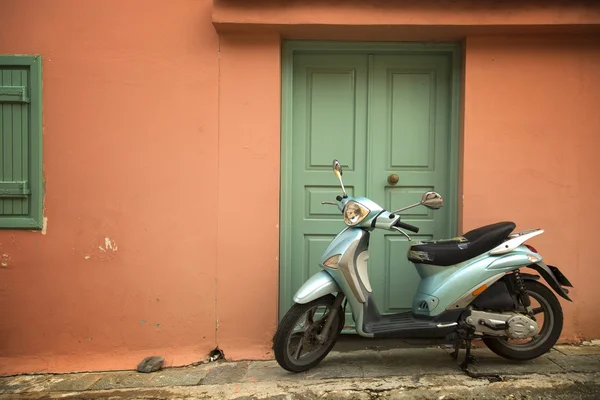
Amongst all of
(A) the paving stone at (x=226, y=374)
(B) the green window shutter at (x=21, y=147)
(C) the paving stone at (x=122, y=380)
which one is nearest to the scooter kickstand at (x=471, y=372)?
(A) the paving stone at (x=226, y=374)

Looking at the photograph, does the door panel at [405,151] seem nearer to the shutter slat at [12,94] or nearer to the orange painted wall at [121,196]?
the orange painted wall at [121,196]

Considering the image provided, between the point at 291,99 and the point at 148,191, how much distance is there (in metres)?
1.42

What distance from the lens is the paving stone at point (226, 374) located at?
129 inches

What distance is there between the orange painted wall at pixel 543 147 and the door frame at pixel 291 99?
6.2 inches

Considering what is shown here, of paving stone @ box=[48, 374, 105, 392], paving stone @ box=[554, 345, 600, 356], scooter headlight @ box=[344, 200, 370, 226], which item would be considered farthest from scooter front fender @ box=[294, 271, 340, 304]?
paving stone @ box=[554, 345, 600, 356]

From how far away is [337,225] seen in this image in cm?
397

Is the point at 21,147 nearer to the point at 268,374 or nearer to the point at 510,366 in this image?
the point at 268,374

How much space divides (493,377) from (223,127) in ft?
9.12

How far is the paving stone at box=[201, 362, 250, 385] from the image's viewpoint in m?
3.28

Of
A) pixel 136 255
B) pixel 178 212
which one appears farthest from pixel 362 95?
pixel 136 255

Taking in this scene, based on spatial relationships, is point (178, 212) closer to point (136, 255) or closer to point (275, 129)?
point (136, 255)

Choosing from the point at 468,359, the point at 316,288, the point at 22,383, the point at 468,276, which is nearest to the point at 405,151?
the point at 468,276

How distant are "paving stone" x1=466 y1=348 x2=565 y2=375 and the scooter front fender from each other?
1250 mm

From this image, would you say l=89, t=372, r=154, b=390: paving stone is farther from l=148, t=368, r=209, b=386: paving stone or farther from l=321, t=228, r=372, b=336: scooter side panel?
l=321, t=228, r=372, b=336: scooter side panel
